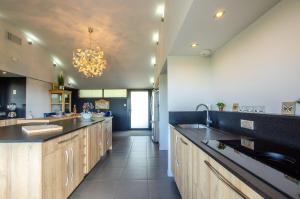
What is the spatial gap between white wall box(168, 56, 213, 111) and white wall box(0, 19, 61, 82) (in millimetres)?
4444

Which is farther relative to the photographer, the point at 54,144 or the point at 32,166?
the point at 54,144

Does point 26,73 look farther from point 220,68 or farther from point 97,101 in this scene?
point 220,68

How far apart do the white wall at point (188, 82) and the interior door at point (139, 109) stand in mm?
6443

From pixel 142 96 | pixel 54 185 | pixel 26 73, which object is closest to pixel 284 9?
pixel 54 185

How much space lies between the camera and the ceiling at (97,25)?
423cm

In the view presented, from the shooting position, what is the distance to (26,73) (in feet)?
19.2

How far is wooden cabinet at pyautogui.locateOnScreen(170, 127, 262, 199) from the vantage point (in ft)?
2.88

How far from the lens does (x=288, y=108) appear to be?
1541 mm

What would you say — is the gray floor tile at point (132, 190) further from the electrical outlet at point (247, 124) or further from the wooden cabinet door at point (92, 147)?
the electrical outlet at point (247, 124)

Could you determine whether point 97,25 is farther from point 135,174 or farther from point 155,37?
point 135,174

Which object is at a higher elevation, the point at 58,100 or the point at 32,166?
the point at 58,100

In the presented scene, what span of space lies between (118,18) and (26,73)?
3457mm

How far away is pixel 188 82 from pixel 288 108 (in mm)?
1826

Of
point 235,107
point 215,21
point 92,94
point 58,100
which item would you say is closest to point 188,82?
point 235,107
